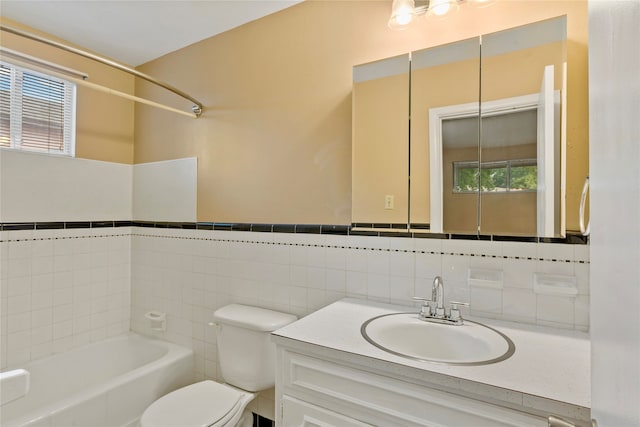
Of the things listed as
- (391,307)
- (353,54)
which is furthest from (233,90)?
(391,307)

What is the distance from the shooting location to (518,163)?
4.15 ft

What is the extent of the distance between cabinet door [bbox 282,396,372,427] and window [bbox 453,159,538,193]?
980 mm

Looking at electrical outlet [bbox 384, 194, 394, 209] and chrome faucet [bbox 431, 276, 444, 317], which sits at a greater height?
electrical outlet [bbox 384, 194, 394, 209]

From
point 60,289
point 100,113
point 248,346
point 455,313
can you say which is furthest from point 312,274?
point 100,113

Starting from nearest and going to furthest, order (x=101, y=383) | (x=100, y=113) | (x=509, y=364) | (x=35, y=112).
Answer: (x=509, y=364) < (x=101, y=383) < (x=35, y=112) < (x=100, y=113)

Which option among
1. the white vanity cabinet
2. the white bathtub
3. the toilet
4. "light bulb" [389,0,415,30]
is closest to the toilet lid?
the toilet

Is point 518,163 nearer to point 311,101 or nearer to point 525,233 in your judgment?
point 525,233

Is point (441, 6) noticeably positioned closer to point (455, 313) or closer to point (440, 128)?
point (440, 128)

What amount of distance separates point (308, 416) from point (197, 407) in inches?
26.7

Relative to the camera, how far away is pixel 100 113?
2.30 metres

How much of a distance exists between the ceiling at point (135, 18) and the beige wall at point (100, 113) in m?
0.14

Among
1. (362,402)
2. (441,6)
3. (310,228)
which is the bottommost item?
(362,402)

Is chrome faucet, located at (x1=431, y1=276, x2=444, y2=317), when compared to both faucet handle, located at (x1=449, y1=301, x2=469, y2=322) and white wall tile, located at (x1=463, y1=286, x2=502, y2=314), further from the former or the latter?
white wall tile, located at (x1=463, y1=286, x2=502, y2=314)

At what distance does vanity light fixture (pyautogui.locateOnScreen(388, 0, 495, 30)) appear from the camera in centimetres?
135
